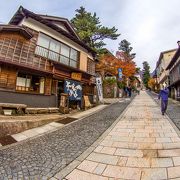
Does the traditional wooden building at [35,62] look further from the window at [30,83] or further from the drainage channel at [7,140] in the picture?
the drainage channel at [7,140]

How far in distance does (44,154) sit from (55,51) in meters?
11.7

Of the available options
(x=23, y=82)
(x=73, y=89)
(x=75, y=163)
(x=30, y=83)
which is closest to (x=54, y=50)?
(x=73, y=89)

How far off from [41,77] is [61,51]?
3.81 m

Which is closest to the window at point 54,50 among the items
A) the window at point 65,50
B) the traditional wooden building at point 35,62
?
the traditional wooden building at point 35,62

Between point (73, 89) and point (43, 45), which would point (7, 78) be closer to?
point (43, 45)

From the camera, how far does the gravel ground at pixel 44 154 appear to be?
4543 mm

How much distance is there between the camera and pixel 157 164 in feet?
15.4

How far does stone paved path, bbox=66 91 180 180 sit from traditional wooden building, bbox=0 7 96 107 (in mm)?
7741

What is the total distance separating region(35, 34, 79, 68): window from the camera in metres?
14.4

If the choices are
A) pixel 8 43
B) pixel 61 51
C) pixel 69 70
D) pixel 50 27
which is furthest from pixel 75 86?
pixel 8 43

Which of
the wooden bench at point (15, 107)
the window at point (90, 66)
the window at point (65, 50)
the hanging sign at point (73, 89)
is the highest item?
the window at point (65, 50)

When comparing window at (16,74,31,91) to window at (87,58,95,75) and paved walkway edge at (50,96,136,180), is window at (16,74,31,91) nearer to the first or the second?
paved walkway edge at (50,96,136,180)

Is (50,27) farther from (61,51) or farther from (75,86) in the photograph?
(75,86)

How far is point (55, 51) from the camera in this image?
15.8 metres
